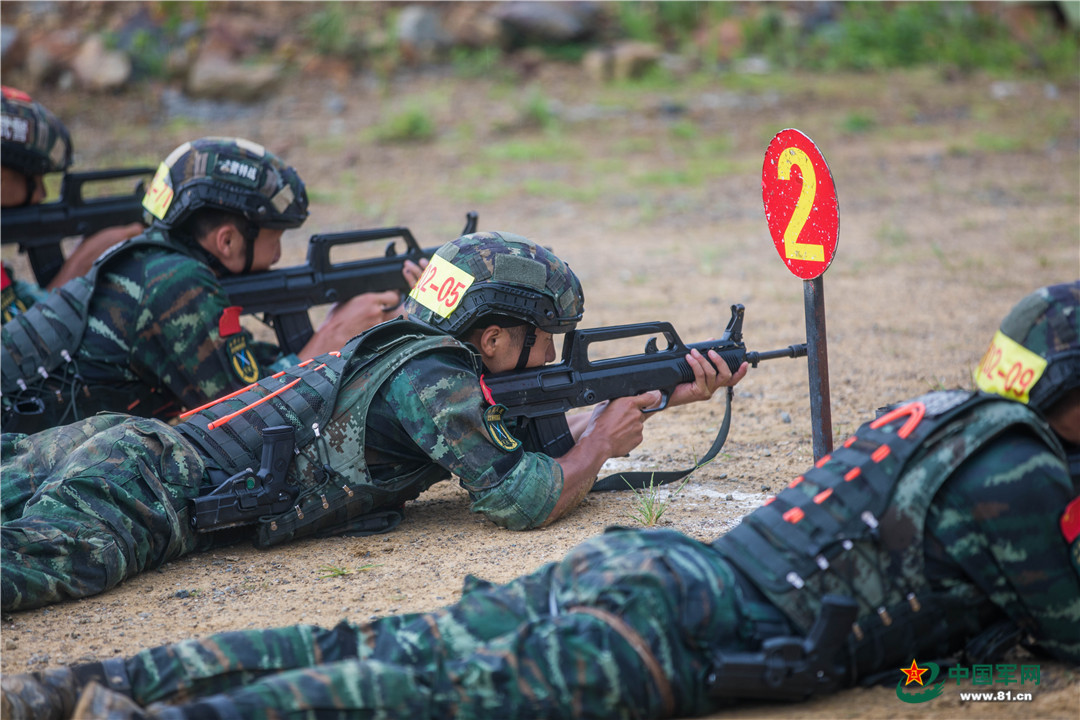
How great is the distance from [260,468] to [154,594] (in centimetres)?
60

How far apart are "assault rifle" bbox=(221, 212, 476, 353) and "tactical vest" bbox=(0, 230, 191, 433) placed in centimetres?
64

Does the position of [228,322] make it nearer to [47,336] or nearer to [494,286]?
[47,336]

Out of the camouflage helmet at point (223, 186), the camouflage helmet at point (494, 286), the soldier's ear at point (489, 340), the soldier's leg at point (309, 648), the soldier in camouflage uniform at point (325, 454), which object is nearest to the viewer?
the soldier's leg at point (309, 648)

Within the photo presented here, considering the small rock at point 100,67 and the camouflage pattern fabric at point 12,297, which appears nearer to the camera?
the camouflage pattern fabric at point 12,297

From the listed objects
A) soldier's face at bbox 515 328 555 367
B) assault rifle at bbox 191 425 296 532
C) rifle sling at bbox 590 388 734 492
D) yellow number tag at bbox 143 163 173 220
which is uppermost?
yellow number tag at bbox 143 163 173 220

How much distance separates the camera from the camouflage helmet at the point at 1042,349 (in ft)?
9.43

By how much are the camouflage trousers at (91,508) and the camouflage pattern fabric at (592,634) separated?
0.86 metres

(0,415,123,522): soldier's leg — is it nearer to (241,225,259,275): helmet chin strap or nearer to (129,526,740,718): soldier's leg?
(129,526,740,718): soldier's leg

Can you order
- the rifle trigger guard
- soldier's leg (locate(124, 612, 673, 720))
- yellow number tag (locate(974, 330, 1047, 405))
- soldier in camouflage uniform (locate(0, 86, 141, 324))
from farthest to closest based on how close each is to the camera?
soldier in camouflage uniform (locate(0, 86, 141, 324)), the rifle trigger guard, yellow number tag (locate(974, 330, 1047, 405)), soldier's leg (locate(124, 612, 673, 720))

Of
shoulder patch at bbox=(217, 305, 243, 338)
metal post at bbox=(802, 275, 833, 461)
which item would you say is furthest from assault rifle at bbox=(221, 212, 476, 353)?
metal post at bbox=(802, 275, 833, 461)

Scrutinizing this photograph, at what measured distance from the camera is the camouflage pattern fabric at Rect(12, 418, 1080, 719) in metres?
2.59

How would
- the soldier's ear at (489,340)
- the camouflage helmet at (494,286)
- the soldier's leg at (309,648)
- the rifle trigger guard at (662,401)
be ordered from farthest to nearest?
the rifle trigger guard at (662,401) → the soldier's ear at (489,340) → the camouflage helmet at (494,286) → the soldier's leg at (309,648)

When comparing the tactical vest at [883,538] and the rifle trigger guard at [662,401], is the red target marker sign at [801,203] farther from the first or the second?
the tactical vest at [883,538]

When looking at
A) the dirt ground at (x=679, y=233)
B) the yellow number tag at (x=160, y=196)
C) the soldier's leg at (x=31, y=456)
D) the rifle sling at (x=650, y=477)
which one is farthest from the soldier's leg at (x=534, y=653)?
the yellow number tag at (x=160, y=196)
